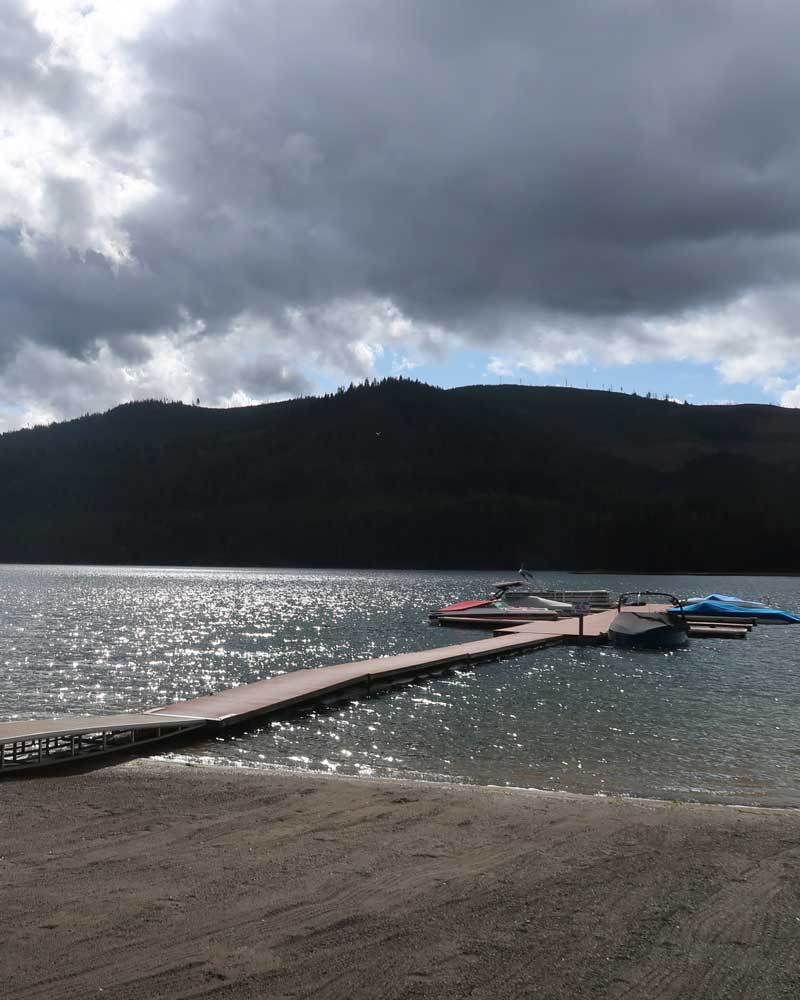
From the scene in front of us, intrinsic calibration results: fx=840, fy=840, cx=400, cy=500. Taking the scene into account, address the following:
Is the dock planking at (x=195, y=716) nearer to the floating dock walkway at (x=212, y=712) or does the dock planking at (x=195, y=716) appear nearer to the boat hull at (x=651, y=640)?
the floating dock walkway at (x=212, y=712)

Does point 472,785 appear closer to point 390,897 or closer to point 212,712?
point 390,897

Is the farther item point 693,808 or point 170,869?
point 693,808

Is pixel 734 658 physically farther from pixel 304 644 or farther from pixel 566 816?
pixel 566 816

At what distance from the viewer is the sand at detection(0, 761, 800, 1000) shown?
6.04m

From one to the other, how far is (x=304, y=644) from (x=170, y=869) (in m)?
34.6

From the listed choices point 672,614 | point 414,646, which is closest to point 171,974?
point 414,646

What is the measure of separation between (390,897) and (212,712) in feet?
40.2

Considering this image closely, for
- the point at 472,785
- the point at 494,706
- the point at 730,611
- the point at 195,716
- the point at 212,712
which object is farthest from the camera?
the point at 730,611

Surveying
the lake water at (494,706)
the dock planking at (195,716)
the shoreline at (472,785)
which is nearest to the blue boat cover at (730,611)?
the lake water at (494,706)

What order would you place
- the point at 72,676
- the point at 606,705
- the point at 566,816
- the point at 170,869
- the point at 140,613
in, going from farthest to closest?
the point at 140,613
the point at 72,676
the point at 606,705
the point at 566,816
the point at 170,869

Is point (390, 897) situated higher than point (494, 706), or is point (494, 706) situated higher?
point (390, 897)

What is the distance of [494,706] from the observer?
75.0ft

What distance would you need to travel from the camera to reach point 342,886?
317 inches

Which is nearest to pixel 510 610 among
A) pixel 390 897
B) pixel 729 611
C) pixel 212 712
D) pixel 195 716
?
pixel 729 611
